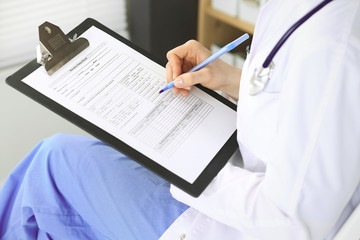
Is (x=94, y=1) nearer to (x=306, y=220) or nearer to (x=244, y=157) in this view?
(x=244, y=157)

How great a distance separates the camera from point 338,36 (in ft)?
2.09

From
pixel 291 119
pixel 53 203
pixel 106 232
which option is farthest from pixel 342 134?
pixel 53 203

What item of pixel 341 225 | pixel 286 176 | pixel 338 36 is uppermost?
pixel 338 36

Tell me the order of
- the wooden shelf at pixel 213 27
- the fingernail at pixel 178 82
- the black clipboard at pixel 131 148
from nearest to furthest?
the black clipboard at pixel 131 148, the fingernail at pixel 178 82, the wooden shelf at pixel 213 27

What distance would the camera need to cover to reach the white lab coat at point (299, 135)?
25.1 inches

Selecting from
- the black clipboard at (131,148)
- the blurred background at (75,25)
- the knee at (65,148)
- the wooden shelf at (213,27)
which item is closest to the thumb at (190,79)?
the black clipboard at (131,148)

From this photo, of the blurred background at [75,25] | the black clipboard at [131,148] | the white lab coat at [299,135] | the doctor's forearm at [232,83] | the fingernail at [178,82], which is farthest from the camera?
the blurred background at [75,25]

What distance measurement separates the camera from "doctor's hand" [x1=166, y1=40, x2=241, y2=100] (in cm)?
93

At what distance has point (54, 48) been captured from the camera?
0.91 metres

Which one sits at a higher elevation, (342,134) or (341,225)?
(342,134)

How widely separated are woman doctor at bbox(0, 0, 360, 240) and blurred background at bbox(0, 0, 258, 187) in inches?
23.5

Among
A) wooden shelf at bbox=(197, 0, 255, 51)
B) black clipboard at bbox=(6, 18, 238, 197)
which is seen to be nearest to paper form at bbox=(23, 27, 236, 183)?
black clipboard at bbox=(6, 18, 238, 197)

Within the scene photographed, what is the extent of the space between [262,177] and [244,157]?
67 millimetres

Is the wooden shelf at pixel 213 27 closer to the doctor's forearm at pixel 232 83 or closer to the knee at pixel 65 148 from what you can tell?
the doctor's forearm at pixel 232 83
